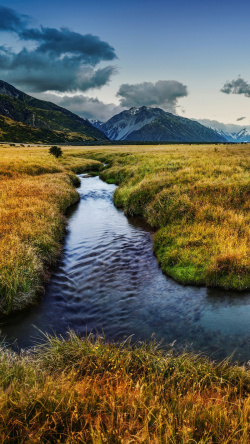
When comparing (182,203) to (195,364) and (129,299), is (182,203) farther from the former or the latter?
(195,364)

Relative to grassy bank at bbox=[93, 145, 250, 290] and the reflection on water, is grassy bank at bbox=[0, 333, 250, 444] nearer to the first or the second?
the reflection on water

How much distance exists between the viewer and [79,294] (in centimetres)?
956

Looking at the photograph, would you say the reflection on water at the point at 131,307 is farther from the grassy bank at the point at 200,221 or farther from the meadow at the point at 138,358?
the grassy bank at the point at 200,221

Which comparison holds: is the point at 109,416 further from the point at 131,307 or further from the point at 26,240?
the point at 26,240

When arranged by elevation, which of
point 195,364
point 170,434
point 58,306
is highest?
point 170,434

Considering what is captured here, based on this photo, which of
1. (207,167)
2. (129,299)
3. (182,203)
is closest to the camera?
(129,299)

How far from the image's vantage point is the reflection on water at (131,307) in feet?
23.4

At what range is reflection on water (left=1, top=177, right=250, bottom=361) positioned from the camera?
7.12 meters

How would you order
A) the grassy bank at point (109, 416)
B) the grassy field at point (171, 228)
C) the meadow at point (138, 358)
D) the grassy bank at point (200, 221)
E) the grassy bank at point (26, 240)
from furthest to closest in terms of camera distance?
the grassy bank at point (200, 221)
the grassy field at point (171, 228)
the grassy bank at point (26, 240)
the meadow at point (138, 358)
the grassy bank at point (109, 416)

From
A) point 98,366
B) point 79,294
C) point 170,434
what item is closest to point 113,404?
point 170,434

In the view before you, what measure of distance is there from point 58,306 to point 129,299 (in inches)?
103

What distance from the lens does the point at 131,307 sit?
8.66 meters

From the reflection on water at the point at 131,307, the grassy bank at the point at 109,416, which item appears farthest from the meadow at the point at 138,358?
the reflection on water at the point at 131,307

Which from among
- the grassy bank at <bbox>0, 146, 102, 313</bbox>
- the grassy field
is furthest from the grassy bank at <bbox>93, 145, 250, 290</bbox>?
the grassy bank at <bbox>0, 146, 102, 313</bbox>
